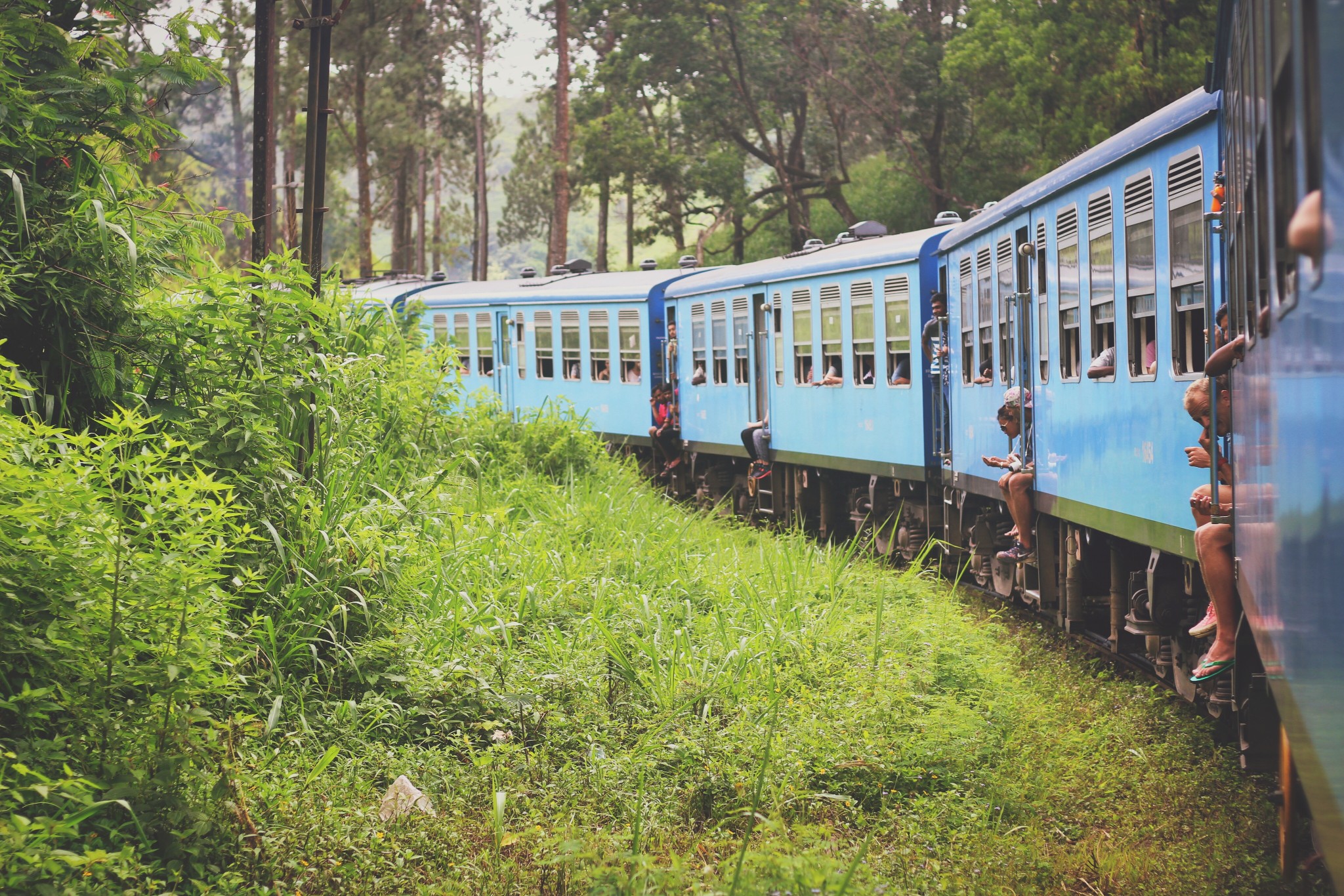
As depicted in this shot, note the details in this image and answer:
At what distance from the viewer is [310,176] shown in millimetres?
9016

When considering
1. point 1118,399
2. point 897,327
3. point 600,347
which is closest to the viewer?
point 1118,399

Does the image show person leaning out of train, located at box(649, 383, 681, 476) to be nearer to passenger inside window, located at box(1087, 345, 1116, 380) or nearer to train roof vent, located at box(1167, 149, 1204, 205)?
passenger inside window, located at box(1087, 345, 1116, 380)

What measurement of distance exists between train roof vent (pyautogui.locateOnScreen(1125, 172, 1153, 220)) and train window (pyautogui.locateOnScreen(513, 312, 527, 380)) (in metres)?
16.6

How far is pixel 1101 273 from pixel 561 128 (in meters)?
28.1

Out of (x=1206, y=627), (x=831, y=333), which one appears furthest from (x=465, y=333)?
(x=1206, y=627)

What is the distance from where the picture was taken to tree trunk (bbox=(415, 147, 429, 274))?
52.4 meters

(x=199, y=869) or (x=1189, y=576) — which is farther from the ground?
(x=1189, y=576)

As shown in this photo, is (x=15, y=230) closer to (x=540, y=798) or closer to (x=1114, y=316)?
(x=540, y=798)

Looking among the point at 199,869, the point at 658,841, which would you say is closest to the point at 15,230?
the point at 199,869

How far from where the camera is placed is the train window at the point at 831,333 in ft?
51.1

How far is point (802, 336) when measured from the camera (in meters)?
16.6

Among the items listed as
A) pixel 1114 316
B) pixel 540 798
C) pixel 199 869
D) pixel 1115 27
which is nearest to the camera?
pixel 199 869

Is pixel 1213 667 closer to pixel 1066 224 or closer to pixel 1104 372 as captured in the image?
pixel 1104 372

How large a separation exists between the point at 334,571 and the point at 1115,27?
24274 millimetres
